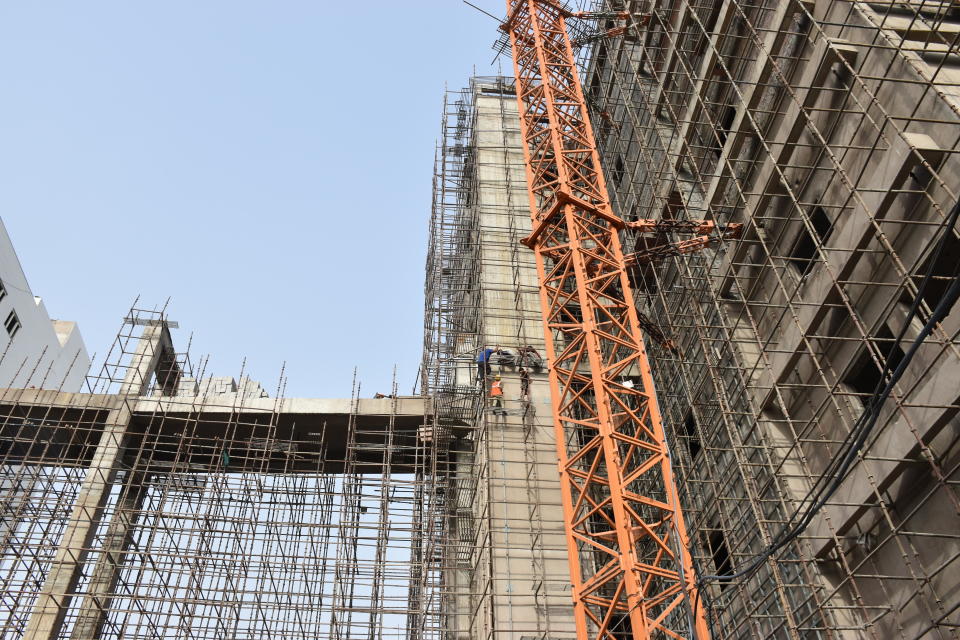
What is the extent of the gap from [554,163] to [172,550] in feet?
54.8

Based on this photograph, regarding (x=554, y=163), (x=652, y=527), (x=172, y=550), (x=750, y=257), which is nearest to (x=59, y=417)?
(x=172, y=550)

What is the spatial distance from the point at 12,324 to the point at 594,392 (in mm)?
41452

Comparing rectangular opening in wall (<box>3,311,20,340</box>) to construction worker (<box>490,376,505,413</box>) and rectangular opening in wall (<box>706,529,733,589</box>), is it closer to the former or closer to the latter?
construction worker (<box>490,376,505,413</box>)

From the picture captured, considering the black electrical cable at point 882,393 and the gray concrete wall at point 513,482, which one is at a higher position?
the gray concrete wall at point 513,482

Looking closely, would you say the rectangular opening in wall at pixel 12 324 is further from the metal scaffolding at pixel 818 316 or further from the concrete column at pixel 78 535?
the metal scaffolding at pixel 818 316

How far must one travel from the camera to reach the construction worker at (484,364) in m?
24.7

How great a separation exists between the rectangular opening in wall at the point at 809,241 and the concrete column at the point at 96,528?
19.1m

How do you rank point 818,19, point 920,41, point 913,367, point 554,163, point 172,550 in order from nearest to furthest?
point 913,367, point 920,41, point 818,19, point 172,550, point 554,163

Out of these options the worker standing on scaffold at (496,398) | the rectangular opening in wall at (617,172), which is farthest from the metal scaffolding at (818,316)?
the rectangular opening in wall at (617,172)

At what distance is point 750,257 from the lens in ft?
64.6

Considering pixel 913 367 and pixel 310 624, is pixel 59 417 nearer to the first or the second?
pixel 310 624

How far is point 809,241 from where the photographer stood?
59.3 feet

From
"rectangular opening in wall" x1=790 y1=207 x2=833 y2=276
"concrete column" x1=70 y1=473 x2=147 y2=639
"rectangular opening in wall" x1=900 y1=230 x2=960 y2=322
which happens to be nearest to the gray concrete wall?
"rectangular opening in wall" x1=790 y1=207 x2=833 y2=276

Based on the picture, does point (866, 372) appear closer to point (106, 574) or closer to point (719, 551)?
point (719, 551)
